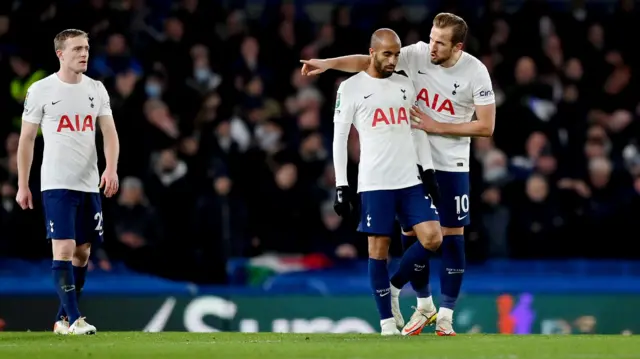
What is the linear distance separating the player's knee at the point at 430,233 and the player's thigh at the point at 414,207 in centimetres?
3

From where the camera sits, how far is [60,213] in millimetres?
10969

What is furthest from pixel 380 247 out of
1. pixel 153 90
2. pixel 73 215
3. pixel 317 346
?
pixel 153 90

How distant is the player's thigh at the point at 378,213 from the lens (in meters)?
10.6

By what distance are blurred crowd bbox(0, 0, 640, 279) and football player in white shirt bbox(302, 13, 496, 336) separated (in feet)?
11.9

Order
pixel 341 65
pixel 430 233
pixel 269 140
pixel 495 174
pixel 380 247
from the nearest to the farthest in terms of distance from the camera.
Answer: pixel 430 233 → pixel 380 247 → pixel 341 65 → pixel 495 174 → pixel 269 140

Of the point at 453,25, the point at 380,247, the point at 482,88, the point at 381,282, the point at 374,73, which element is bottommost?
the point at 381,282

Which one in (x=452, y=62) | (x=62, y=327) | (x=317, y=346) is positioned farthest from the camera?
(x=62, y=327)

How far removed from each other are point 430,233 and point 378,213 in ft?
1.34

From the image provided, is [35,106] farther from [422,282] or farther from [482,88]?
[482,88]

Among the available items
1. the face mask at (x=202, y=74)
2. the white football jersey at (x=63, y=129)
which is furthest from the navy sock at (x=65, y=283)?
the face mask at (x=202, y=74)

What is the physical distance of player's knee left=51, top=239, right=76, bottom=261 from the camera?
11.0 m

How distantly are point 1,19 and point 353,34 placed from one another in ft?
14.1

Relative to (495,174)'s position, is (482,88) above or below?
above

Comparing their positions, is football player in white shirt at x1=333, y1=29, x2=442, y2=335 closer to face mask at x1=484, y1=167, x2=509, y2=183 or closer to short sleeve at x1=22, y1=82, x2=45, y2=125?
short sleeve at x1=22, y1=82, x2=45, y2=125
